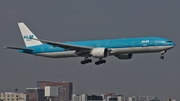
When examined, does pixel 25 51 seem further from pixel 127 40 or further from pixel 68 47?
pixel 127 40

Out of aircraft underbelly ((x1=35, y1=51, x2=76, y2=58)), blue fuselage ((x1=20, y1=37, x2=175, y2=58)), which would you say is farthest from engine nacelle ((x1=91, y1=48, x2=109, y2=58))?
aircraft underbelly ((x1=35, y1=51, x2=76, y2=58))

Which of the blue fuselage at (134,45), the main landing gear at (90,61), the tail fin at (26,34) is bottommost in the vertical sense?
the main landing gear at (90,61)

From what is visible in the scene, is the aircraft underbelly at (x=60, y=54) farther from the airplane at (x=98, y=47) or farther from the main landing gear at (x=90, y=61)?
Answer: the main landing gear at (x=90, y=61)

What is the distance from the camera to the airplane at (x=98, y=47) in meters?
102

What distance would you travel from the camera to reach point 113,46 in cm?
10444

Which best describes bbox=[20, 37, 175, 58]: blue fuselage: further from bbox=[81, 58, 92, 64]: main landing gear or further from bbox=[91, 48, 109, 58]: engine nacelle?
bbox=[81, 58, 92, 64]: main landing gear

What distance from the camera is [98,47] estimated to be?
351 ft

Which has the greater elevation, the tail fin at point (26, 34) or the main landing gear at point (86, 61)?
the tail fin at point (26, 34)

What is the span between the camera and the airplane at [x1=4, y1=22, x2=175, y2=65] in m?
102

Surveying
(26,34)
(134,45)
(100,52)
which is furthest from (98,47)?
(26,34)

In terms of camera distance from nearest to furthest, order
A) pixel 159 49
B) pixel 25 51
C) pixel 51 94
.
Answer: pixel 159 49 < pixel 25 51 < pixel 51 94

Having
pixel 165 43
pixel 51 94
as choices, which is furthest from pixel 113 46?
pixel 51 94

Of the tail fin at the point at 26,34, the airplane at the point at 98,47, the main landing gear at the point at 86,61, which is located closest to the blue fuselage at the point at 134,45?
the airplane at the point at 98,47

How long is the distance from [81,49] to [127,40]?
31.6 feet
